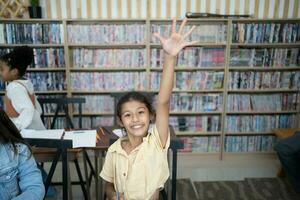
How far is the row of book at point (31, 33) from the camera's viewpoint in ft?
10.1

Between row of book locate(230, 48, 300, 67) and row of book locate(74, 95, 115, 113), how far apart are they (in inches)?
57.4

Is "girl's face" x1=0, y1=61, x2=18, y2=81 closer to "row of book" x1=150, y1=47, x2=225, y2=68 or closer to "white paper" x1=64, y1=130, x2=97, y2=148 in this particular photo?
"white paper" x1=64, y1=130, x2=97, y2=148

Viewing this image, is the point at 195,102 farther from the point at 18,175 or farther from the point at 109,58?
the point at 18,175

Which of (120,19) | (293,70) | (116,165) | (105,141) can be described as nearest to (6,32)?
(120,19)

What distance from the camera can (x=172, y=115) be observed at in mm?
3430

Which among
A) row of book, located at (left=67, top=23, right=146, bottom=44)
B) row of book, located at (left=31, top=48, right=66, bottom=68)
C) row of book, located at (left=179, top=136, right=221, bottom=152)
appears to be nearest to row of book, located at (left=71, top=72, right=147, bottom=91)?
row of book, located at (left=31, top=48, right=66, bottom=68)

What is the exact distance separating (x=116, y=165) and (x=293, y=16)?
3070 millimetres

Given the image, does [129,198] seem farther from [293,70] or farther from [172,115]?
[293,70]

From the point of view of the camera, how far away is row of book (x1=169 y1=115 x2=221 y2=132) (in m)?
3.44

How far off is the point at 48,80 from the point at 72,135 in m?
1.40

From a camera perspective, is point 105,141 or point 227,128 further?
point 227,128

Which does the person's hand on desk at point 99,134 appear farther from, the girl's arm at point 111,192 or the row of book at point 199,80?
A: the row of book at point 199,80

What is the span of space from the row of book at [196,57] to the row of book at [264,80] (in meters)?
0.24

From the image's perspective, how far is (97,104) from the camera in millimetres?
3359
